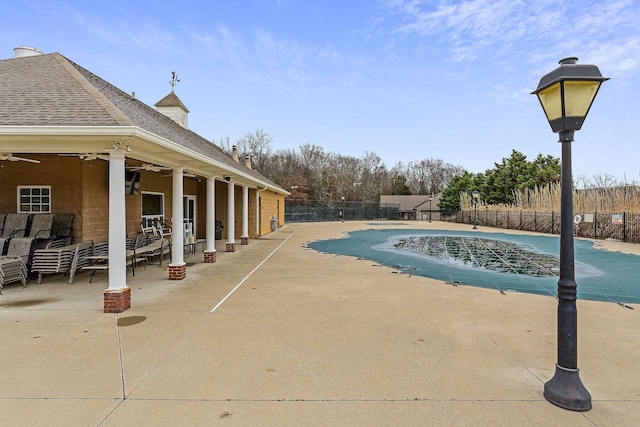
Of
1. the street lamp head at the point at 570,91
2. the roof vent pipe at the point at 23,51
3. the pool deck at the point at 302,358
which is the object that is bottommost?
the pool deck at the point at 302,358

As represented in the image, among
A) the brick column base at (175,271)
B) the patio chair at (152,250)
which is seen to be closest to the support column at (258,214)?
the patio chair at (152,250)

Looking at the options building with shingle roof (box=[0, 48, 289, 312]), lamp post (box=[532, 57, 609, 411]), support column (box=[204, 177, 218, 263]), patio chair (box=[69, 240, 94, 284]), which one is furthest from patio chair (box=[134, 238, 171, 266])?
lamp post (box=[532, 57, 609, 411])

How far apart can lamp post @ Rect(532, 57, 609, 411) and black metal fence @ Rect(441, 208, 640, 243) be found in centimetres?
1760

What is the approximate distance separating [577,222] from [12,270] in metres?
22.6

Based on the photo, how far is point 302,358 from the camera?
376 centimetres

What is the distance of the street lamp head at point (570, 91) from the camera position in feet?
9.04

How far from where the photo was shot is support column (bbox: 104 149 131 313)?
17.5ft

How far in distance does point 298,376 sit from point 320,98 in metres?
24.9

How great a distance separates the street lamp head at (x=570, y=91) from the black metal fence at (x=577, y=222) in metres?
17.7

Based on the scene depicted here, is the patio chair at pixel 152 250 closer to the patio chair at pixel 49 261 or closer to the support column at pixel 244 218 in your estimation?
the patio chair at pixel 49 261

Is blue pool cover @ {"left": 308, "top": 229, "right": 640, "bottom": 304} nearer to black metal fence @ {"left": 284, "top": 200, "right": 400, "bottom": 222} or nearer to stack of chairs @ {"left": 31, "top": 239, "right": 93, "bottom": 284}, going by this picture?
stack of chairs @ {"left": 31, "top": 239, "right": 93, "bottom": 284}

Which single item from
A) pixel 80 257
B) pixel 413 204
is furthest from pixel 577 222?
pixel 413 204

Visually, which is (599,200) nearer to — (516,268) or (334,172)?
(516,268)

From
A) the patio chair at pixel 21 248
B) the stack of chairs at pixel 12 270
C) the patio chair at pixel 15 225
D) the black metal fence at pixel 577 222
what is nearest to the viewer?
the stack of chairs at pixel 12 270
